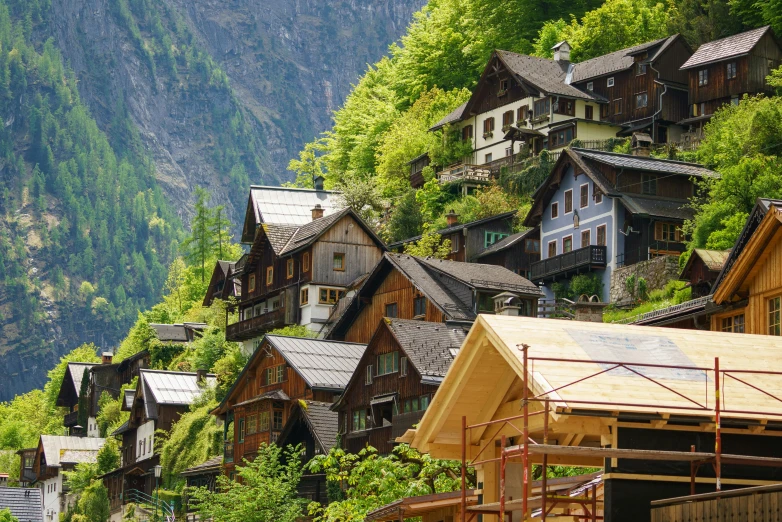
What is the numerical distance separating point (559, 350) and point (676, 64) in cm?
7501

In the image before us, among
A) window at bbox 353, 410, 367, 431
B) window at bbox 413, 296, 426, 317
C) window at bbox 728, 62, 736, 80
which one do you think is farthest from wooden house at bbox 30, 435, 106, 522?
window at bbox 728, 62, 736, 80

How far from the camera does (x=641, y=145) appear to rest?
86.6 m

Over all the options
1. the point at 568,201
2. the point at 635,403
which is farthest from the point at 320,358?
the point at 635,403

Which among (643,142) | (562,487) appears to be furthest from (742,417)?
(643,142)

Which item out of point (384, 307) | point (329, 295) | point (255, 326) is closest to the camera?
point (384, 307)

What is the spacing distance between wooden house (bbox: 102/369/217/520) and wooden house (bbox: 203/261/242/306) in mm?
9491

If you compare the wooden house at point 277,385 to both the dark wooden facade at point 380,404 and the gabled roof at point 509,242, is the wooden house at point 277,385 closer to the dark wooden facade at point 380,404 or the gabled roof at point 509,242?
the dark wooden facade at point 380,404

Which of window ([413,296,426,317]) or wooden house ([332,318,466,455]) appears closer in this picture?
wooden house ([332,318,466,455])

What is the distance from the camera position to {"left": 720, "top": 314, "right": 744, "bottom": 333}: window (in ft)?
119

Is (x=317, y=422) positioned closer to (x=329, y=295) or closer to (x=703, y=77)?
(x=329, y=295)

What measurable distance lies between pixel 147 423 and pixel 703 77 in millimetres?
38502

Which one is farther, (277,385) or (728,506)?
(277,385)

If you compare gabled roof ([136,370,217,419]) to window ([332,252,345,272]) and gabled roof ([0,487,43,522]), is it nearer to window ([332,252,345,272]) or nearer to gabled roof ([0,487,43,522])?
window ([332,252,345,272])

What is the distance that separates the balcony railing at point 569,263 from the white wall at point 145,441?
77.5ft
